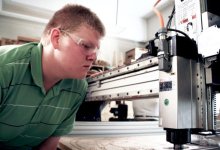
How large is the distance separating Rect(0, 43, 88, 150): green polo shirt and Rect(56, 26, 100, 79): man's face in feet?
0.48

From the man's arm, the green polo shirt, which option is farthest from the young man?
the man's arm

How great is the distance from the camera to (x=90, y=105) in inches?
87.7

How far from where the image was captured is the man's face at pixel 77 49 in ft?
3.52

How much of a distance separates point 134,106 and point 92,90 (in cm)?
260

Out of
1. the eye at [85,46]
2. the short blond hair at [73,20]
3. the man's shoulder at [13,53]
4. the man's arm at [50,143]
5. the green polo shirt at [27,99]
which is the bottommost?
the man's arm at [50,143]

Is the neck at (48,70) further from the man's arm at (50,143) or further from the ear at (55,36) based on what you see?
the man's arm at (50,143)

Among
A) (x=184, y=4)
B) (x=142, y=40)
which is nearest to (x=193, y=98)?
(x=184, y=4)


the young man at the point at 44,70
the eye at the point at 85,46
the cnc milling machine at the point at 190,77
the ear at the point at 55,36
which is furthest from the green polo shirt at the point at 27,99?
the cnc milling machine at the point at 190,77

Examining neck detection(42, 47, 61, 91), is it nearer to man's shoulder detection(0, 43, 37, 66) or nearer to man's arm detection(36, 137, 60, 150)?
man's shoulder detection(0, 43, 37, 66)

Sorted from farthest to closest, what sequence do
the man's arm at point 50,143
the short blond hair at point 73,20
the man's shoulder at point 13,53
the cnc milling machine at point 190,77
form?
the man's arm at point 50,143 → the short blond hair at point 73,20 → the man's shoulder at point 13,53 → the cnc milling machine at point 190,77

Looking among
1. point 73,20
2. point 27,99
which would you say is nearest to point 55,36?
point 73,20

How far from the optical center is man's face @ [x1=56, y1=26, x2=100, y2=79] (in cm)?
107

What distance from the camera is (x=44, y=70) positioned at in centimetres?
115

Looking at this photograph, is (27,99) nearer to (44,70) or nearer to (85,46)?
(44,70)
